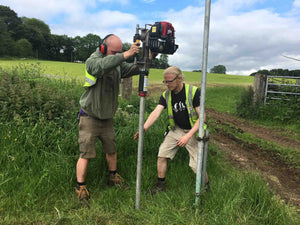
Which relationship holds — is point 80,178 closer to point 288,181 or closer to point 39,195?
point 39,195

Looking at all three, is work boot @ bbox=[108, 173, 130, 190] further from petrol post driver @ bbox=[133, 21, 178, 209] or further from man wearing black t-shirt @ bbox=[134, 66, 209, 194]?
petrol post driver @ bbox=[133, 21, 178, 209]

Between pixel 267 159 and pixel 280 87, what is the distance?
585 centimetres

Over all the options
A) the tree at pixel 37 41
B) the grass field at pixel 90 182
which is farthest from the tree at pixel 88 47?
the grass field at pixel 90 182

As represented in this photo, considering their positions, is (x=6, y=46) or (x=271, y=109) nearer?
(x=271, y=109)

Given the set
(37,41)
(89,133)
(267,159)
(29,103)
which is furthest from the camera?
(37,41)

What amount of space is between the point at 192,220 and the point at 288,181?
107 inches

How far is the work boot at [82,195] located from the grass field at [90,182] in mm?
92

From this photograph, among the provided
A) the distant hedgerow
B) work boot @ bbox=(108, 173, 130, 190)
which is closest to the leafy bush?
work boot @ bbox=(108, 173, 130, 190)

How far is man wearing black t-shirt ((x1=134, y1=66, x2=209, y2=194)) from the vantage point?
121 inches

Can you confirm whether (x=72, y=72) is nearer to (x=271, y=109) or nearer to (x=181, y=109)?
(x=271, y=109)

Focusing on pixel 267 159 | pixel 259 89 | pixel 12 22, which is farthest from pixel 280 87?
pixel 12 22

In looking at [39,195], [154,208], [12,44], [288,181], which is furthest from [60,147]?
[12,44]

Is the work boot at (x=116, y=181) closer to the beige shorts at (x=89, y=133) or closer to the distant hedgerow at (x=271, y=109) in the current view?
the beige shorts at (x=89, y=133)

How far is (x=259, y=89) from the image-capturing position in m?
9.70
